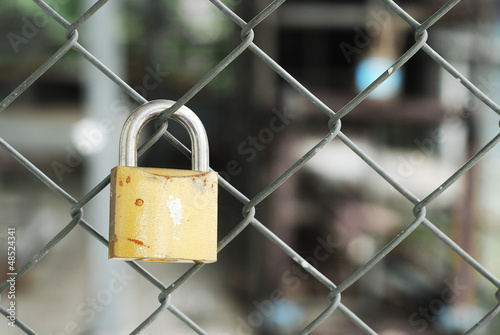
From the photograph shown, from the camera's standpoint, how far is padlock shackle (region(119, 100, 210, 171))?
71 centimetres

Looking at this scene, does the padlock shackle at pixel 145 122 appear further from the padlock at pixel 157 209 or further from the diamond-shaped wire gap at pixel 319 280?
the diamond-shaped wire gap at pixel 319 280

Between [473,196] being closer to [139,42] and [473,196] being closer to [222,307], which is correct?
[222,307]

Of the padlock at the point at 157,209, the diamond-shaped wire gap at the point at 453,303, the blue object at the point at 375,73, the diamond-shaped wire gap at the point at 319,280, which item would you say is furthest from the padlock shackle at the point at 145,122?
the blue object at the point at 375,73

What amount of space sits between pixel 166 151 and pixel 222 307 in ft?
13.7

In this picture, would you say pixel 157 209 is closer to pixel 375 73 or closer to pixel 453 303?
pixel 453 303

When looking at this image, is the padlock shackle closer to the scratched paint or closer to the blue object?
the scratched paint

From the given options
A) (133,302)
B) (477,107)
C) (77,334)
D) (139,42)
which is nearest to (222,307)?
(133,302)

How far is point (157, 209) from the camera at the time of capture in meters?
0.68

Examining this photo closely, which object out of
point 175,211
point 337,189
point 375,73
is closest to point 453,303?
point 337,189

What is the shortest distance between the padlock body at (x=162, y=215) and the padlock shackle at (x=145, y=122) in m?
0.04

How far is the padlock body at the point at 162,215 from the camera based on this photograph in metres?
0.67

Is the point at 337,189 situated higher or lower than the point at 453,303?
higher

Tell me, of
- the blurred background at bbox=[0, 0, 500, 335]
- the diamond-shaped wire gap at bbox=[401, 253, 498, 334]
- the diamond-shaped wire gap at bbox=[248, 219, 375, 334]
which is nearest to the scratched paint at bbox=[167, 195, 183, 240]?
the diamond-shaped wire gap at bbox=[248, 219, 375, 334]

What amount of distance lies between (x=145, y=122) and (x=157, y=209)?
0.37 feet
